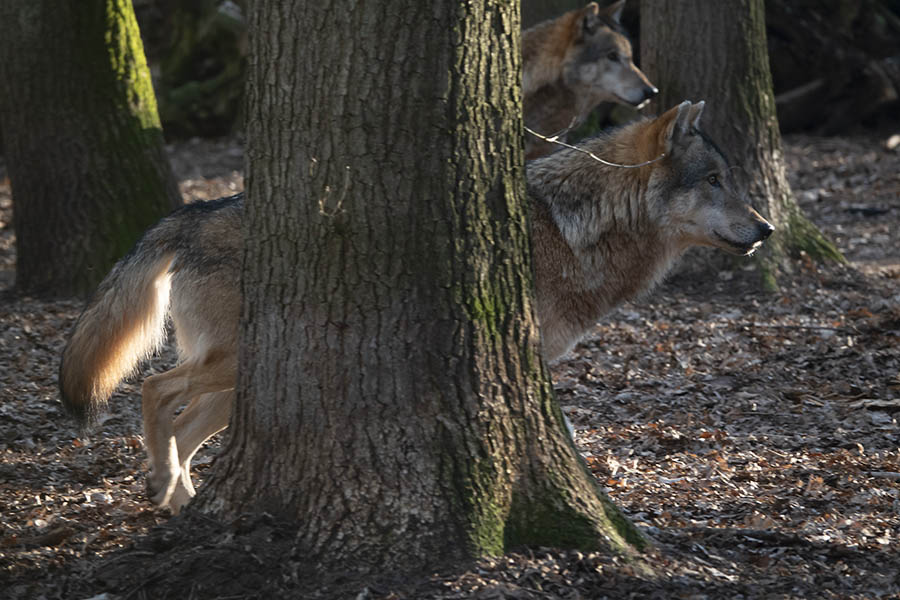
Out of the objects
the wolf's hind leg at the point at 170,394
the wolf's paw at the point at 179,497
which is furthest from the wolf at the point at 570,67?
the wolf's paw at the point at 179,497

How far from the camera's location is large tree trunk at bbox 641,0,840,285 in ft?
28.6

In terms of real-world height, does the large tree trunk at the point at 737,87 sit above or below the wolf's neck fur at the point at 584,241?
above

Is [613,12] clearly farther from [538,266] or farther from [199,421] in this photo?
[199,421]

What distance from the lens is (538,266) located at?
5539 millimetres

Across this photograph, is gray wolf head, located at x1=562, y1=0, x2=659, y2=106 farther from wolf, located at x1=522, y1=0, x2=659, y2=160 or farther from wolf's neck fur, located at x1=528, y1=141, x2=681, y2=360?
wolf's neck fur, located at x1=528, y1=141, x2=681, y2=360

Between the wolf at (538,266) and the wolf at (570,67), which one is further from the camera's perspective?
the wolf at (570,67)

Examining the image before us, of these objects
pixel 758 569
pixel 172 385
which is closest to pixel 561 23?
pixel 172 385

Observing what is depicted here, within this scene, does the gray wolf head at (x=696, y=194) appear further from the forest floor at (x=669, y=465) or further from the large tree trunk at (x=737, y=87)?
the large tree trunk at (x=737, y=87)

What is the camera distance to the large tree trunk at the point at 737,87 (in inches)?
344

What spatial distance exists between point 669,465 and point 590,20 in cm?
611

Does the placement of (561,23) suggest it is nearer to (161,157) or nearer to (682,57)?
(682,57)

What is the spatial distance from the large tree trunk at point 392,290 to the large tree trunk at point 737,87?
5.48 meters

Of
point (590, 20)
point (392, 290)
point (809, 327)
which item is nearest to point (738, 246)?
point (809, 327)

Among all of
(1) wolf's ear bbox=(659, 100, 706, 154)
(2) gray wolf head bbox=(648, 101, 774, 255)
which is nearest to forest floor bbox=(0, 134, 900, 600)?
(2) gray wolf head bbox=(648, 101, 774, 255)
